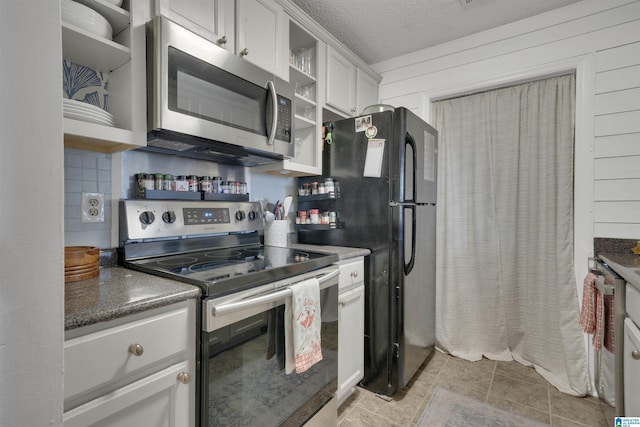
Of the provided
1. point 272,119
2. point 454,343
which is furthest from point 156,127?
point 454,343

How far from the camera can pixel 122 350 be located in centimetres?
78

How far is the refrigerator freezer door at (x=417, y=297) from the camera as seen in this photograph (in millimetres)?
1850

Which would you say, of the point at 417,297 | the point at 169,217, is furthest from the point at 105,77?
the point at 417,297

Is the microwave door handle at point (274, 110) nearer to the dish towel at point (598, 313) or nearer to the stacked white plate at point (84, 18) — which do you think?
the stacked white plate at point (84, 18)

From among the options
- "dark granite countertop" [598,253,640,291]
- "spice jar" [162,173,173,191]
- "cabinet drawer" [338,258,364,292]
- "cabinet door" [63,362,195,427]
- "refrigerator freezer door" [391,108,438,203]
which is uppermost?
"refrigerator freezer door" [391,108,438,203]

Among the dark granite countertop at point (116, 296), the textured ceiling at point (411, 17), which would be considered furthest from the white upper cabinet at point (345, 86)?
the dark granite countertop at point (116, 296)

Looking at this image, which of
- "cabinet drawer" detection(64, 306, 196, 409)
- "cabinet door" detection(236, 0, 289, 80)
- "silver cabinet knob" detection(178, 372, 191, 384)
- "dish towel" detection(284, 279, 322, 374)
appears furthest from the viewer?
"cabinet door" detection(236, 0, 289, 80)

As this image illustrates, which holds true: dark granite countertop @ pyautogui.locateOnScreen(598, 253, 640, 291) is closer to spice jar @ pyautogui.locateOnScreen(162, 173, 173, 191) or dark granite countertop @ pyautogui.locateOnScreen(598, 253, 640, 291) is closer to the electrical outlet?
spice jar @ pyautogui.locateOnScreen(162, 173, 173, 191)

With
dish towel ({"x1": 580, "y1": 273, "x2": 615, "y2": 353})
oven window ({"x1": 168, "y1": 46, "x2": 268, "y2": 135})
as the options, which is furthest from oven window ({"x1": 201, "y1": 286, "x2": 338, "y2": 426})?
dish towel ({"x1": 580, "y1": 273, "x2": 615, "y2": 353})

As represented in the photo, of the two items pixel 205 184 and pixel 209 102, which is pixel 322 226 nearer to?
pixel 205 184

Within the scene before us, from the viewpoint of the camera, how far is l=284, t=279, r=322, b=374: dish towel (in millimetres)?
1216

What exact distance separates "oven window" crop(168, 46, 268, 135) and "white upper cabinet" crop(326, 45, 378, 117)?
→ 76 centimetres

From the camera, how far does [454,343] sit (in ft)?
7.85

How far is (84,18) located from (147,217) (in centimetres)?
76
